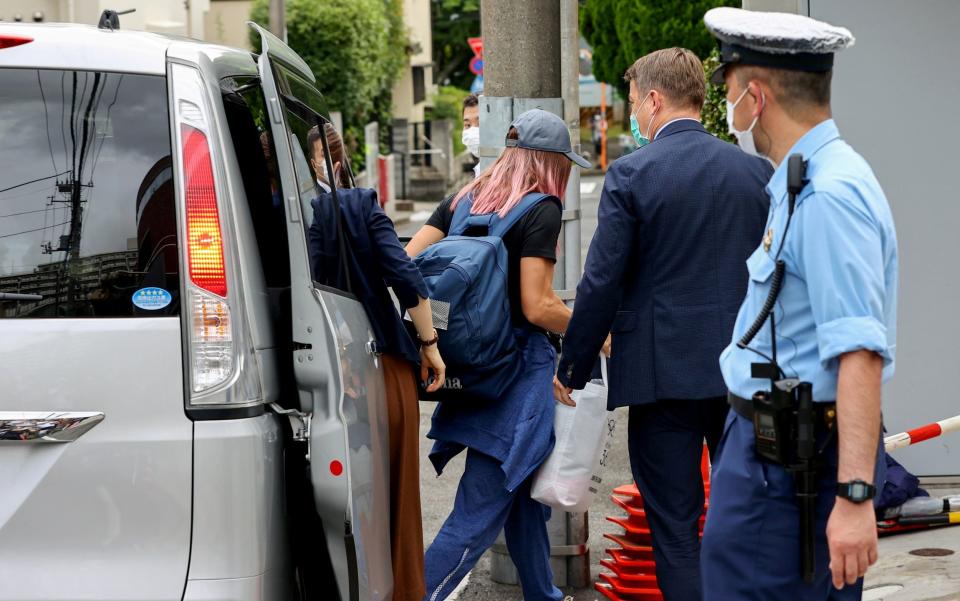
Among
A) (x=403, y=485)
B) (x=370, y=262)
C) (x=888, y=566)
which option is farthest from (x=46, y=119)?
(x=888, y=566)

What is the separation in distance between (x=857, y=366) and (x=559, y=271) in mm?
2793

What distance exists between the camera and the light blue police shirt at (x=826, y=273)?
8.38 ft

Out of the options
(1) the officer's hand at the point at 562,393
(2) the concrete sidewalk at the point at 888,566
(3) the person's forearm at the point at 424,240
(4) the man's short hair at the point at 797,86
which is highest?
(4) the man's short hair at the point at 797,86

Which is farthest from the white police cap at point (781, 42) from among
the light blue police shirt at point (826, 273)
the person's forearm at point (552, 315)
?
the person's forearm at point (552, 315)

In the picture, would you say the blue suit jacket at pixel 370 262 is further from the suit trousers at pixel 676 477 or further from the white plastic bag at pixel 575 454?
the suit trousers at pixel 676 477

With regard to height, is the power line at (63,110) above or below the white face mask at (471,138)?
above

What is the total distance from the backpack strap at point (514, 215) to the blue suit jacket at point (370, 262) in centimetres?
50

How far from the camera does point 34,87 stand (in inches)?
125

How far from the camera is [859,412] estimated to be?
99.7 inches

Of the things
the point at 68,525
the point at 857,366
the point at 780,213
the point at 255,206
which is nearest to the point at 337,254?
the point at 255,206

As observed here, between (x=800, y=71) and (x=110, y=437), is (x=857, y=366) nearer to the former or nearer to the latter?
(x=800, y=71)

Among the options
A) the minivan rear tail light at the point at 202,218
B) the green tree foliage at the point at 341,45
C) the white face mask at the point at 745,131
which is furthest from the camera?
the green tree foliage at the point at 341,45

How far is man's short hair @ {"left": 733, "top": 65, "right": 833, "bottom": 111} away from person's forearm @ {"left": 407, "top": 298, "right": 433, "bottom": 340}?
63.1 inches

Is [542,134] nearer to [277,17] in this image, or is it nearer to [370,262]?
[370,262]
